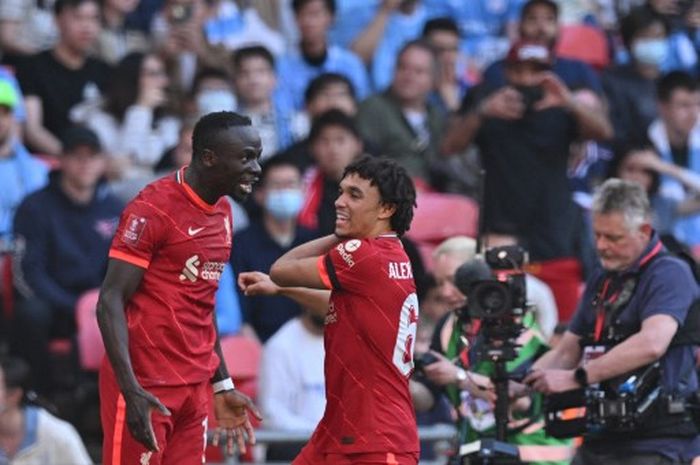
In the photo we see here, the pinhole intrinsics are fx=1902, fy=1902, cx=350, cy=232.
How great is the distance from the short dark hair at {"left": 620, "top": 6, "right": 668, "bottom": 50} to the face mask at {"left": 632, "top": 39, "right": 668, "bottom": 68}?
102mm

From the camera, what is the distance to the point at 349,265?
8070 millimetres

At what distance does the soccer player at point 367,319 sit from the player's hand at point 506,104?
499 cm

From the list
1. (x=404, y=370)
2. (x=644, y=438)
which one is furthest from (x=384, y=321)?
(x=644, y=438)

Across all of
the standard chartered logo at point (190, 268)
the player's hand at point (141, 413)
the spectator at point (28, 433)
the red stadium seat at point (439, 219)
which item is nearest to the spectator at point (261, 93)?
the red stadium seat at point (439, 219)

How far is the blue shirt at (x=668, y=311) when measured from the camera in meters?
Answer: 9.12

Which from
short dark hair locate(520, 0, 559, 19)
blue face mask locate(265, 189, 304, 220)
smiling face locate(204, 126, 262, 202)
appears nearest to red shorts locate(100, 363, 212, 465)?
smiling face locate(204, 126, 262, 202)

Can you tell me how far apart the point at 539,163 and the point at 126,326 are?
5944 millimetres

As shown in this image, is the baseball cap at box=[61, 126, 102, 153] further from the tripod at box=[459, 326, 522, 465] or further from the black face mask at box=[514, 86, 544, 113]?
the tripod at box=[459, 326, 522, 465]

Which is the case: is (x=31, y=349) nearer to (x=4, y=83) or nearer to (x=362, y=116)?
(x=4, y=83)

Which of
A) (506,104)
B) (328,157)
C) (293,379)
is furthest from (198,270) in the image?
(328,157)

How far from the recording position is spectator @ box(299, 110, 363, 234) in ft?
44.3

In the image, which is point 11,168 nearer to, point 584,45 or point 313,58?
point 313,58

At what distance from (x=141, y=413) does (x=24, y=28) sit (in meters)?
7.79

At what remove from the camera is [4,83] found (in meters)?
13.4
